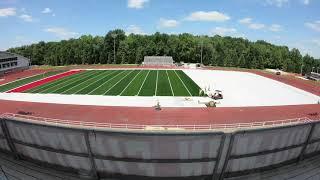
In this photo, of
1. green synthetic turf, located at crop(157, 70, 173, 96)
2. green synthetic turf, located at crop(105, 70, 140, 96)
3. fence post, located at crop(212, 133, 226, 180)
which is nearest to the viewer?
fence post, located at crop(212, 133, 226, 180)

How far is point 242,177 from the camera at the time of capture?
79.5 ft

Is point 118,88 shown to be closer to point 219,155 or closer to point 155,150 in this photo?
point 155,150

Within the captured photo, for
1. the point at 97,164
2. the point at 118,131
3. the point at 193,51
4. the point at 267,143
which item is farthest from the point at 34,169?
the point at 193,51

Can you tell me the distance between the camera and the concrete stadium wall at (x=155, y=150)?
2194 centimetres

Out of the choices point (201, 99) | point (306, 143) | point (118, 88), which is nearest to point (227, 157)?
point (306, 143)

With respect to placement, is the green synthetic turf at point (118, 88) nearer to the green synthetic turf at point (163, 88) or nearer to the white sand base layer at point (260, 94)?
the green synthetic turf at point (163, 88)

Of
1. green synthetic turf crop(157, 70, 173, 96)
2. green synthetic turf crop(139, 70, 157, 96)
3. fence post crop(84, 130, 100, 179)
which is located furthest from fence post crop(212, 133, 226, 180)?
green synthetic turf crop(139, 70, 157, 96)

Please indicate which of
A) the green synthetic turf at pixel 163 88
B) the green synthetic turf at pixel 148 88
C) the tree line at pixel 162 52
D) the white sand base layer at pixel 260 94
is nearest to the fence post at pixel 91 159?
the white sand base layer at pixel 260 94

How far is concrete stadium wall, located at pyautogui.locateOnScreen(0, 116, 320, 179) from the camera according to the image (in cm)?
2194

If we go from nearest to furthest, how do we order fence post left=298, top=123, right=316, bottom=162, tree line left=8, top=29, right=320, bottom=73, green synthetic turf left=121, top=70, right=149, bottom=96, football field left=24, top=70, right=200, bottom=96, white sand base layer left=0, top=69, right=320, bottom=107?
1. fence post left=298, top=123, right=316, bottom=162
2. white sand base layer left=0, top=69, right=320, bottom=107
3. green synthetic turf left=121, top=70, right=149, bottom=96
4. football field left=24, top=70, right=200, bottom=96
5. tree line left=8, top=29, right=320, bottom=73

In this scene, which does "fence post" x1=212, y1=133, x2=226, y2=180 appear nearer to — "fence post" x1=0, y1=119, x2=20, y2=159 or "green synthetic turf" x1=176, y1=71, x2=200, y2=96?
"fence post" x1=0, y1=119, x2=20, y2=159

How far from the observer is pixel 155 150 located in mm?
22109

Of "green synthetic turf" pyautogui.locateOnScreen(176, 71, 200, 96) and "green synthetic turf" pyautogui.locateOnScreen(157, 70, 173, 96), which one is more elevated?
"green synthetic turf" pyautogui.locateOnScreen(176, 71, 200, 96)

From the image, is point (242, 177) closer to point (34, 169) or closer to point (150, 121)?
point (150, 121)
